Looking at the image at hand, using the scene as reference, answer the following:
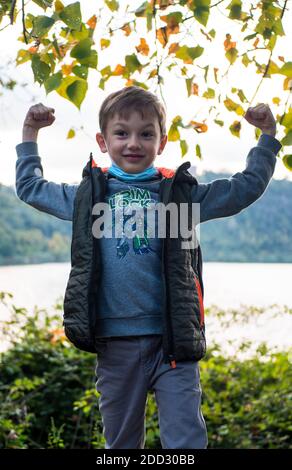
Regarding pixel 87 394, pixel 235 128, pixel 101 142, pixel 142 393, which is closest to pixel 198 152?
pixel 235 128

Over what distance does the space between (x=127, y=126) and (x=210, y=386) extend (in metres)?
2.50

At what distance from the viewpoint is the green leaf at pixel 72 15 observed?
1947 mm

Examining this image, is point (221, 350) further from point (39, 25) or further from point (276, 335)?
point (39, 25)

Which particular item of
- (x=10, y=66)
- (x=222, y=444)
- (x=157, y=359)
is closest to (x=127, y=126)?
(x=157, y=359)

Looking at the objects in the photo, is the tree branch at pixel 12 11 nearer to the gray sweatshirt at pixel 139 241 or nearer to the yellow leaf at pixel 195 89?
the gray sweatshirt at pixel 139 241

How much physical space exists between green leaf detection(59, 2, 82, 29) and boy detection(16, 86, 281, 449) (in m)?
0.27

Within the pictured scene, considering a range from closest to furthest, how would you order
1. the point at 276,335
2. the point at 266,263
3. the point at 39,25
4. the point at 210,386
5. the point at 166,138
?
the point at 39,25 → the point at 166,138 → the point at 210,386 → the point at 276,335 → the point at 266,263

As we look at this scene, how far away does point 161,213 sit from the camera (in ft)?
6.86

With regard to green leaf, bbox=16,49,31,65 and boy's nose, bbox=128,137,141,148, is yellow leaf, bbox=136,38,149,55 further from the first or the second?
boy's nose, bbox=128,137,141,148

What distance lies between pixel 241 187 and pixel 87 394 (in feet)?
6.58

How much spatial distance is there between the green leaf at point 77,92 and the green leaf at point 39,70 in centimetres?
7

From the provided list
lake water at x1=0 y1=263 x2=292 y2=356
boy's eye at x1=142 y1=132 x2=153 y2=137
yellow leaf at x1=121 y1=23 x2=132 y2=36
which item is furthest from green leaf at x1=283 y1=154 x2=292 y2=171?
lake water at x1=0 y1=263 x2=292 y2=356

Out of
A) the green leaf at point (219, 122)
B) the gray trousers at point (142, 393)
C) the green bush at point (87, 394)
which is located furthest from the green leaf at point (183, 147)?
the green bush at point (87, 394)

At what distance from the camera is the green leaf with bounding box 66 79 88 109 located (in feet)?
6.70
